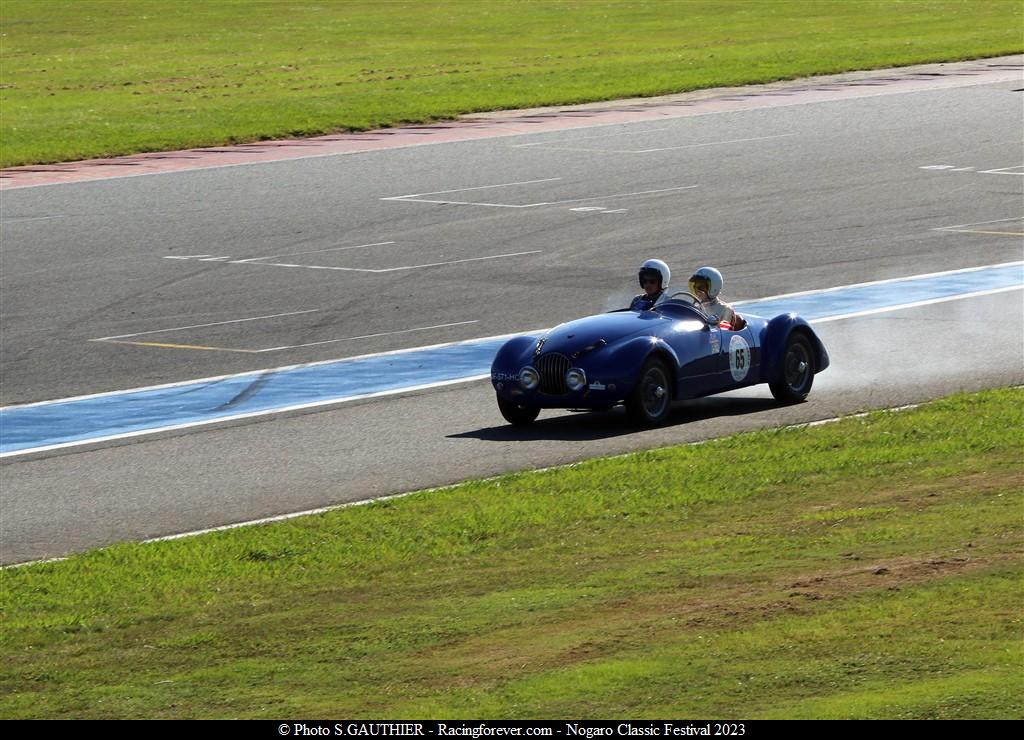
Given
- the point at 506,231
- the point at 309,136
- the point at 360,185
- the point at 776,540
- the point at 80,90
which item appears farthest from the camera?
the point at 80,90

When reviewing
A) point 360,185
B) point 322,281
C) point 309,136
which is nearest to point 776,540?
point 322,281

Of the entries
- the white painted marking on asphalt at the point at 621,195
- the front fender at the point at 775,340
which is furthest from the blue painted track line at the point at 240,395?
the white painted marking on asphalt at the point at 621,195

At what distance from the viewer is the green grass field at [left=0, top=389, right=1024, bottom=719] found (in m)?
7.67

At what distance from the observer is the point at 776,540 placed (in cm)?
1070

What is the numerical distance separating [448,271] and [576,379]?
986 centimetres

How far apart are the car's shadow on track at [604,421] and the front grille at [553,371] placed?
0.39m

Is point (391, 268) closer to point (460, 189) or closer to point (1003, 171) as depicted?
point (460, 189)

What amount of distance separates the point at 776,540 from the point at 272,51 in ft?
189

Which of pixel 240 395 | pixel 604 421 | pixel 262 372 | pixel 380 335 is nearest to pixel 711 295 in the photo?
pixel 604 421

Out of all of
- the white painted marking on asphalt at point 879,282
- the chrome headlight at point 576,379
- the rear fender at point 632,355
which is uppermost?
the rear fender at point 632,355

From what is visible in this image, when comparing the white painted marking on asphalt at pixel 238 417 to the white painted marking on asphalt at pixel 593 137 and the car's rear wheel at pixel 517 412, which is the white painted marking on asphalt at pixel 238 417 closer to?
the car's rear wheel at pixel 517 412

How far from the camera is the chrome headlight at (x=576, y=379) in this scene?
15328 millimetres

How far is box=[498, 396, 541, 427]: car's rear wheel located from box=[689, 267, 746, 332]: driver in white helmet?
1.73 meters

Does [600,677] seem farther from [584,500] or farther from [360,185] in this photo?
[360,185]
